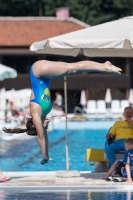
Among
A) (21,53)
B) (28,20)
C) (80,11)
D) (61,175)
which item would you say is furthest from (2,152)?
(80,11)

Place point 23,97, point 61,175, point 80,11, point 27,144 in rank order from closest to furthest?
point 61,175, point 27,144, point 23,97, point 80,11

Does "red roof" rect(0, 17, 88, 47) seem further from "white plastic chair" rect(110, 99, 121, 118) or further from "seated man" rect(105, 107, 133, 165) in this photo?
"seated man" rect(105, 107, 133, 165)

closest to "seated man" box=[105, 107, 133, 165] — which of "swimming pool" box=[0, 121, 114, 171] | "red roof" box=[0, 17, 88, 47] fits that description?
"swimming pool" box=[0, 121, 114, 171]

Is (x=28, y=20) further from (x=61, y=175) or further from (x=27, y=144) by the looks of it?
(x=61, y=175)

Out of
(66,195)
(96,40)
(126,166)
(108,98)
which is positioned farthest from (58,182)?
(108,98)

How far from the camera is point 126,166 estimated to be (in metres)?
9.80

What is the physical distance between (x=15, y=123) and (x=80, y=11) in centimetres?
3312

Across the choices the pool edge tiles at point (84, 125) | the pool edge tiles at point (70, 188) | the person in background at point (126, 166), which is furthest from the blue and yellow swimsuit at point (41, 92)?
the pool edge tiles at point (84, 125)

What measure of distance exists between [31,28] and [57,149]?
82.8 feet

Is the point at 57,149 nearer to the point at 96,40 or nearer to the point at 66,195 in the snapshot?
the point at 96,40

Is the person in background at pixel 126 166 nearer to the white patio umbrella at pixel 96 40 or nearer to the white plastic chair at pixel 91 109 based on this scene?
the white patio umbrella at pixel 96 40

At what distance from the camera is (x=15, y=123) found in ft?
80.2

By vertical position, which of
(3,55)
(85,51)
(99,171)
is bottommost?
(3,55)

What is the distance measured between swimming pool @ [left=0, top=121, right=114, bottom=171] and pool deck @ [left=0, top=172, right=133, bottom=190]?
4400mm
